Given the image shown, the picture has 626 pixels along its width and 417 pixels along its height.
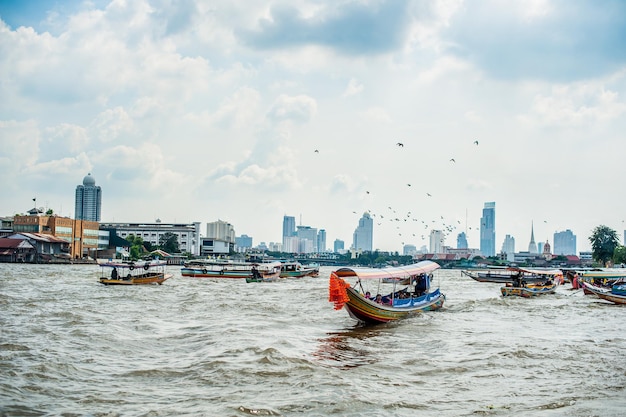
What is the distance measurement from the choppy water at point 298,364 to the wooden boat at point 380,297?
571 mm

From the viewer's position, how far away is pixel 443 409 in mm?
10375

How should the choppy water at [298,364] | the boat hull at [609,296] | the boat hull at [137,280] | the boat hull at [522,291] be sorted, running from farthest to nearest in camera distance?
the boat hull at [137,280]
the boat hull at [522,291]
the boat hull at [609,296]
the choppy water at [298,364]

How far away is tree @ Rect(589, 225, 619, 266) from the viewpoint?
9650 cm

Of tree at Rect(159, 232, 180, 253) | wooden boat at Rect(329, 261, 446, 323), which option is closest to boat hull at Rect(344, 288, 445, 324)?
wooden boat at Rect(329, 261, 446, 323)

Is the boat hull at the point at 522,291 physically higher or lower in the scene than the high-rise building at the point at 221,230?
lower

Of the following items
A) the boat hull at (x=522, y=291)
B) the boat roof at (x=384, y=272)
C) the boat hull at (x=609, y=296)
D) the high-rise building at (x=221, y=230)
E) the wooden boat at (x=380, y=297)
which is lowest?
the boat hull at (x=522, y=291)

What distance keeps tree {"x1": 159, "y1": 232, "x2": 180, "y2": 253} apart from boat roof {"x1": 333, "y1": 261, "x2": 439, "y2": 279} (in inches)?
3494

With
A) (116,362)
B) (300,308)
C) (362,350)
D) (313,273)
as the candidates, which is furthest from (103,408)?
(313,273)

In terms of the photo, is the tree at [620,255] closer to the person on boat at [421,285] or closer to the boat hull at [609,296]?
the boat hull at [609,296]

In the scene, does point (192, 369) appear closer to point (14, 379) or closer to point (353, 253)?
point (14, 379)

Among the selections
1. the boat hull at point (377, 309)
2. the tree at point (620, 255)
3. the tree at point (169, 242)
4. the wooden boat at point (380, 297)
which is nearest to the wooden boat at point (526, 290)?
the wooden boat at point (380, 297)

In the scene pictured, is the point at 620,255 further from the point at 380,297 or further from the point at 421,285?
the point at 380,297

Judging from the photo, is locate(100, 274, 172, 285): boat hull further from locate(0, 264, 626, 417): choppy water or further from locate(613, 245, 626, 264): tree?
locate(613, 245, 626, 264): tree

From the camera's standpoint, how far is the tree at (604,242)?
9650 centimetres
